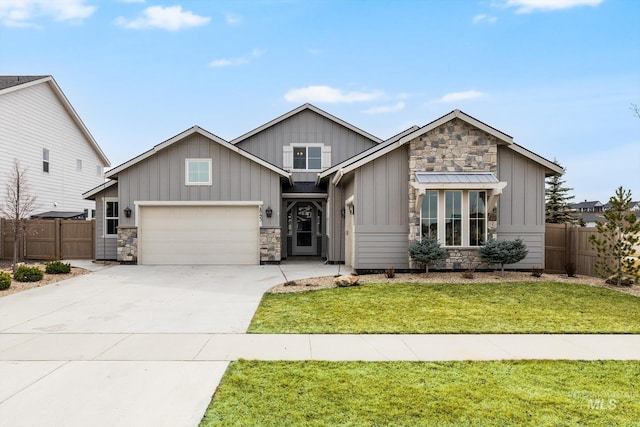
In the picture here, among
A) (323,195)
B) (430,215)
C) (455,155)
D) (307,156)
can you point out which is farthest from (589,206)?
(430,215)

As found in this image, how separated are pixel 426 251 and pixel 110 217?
12.7 m

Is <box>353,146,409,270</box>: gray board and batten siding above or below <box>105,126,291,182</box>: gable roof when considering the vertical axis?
below

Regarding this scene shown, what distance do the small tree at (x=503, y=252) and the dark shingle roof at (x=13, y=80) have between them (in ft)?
66.7

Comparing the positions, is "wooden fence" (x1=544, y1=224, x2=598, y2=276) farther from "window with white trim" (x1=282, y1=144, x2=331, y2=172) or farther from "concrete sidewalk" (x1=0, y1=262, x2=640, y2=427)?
"window with white trim" (x1=282, y1=144, x2=331, y2=172)

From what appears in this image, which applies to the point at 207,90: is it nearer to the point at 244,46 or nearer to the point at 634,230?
the point at 244,46

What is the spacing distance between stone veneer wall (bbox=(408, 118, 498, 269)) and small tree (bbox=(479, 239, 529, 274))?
45cm

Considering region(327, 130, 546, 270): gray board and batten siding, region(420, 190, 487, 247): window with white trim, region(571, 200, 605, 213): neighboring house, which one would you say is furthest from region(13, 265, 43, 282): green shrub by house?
region(571, 200, 605, 213): neighboring house

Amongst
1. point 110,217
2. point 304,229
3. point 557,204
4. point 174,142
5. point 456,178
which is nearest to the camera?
point 456,178

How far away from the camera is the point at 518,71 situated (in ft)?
50.3

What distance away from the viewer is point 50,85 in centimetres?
1917

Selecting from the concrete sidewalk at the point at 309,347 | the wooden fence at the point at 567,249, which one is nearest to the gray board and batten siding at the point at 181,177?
the concrete sidewalk at the point at 309,347

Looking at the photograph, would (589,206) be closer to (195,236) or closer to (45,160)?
(195,236)

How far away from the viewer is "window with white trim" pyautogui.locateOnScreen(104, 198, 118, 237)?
15.7 m

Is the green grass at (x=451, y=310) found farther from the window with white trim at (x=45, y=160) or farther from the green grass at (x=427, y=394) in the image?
the window with white trim at (x=45, y=160)
